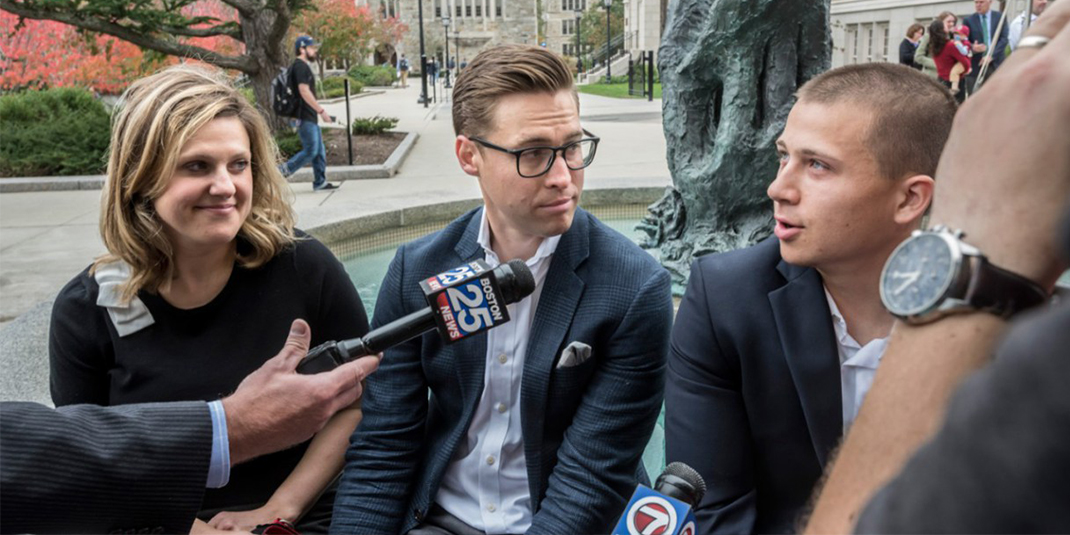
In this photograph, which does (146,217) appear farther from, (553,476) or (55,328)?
(553,476)

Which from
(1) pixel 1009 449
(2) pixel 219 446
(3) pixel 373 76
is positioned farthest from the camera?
(3) pixel 373 76

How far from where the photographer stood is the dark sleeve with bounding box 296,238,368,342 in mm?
2707

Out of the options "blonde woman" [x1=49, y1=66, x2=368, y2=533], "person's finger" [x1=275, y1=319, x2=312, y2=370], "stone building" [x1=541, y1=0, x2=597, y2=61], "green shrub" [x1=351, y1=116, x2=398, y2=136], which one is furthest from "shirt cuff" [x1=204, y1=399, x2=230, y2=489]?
"stone building" [x1=541, y1=0, x2=597, y2=61]

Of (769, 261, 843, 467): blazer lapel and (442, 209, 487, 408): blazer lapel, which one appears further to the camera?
(442, 209, 487, 408): blazer lapel

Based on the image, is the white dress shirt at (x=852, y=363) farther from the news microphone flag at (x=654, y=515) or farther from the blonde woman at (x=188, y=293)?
the blonde woman at (x=188, y=293)

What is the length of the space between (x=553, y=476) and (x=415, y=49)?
85.0 meters

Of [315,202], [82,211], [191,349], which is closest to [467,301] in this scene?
[191,349]

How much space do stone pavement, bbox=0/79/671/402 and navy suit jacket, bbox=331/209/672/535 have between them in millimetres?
2058

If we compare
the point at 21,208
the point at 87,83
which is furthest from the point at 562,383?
the point at 87,83

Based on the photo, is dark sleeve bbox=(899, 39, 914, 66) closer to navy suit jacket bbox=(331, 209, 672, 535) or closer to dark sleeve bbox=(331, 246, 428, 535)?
navy suit jacket bbox=(331, 209, 672, 535)

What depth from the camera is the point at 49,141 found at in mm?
12328

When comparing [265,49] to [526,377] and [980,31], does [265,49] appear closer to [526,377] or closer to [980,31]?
[980,31]

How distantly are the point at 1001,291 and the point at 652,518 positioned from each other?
0.78 metres

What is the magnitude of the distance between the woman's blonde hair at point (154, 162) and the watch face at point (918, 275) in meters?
2.03
